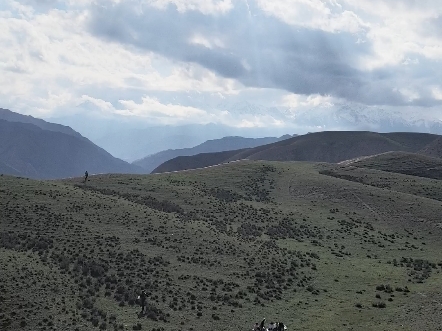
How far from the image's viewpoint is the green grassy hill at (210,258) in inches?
1339

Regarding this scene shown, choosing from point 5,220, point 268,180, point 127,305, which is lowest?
point 127,305

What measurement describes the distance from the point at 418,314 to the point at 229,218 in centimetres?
3770

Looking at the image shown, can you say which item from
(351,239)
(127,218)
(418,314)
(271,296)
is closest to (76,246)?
(127,218)

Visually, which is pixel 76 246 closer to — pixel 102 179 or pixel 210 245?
pixel 210 245

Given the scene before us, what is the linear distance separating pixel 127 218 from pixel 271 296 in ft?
86.4

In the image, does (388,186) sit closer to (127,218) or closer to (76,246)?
(127,218)

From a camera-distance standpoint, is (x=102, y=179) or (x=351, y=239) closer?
(x=351, y=239)

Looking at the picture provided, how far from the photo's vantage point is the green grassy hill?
34.0m

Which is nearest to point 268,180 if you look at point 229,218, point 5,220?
point 229,218

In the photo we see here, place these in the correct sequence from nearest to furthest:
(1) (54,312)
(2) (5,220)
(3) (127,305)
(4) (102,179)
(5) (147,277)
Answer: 1. (1) (54,312)
2. (3) (127,305)
3. (5) (147,277)
4. (2) (5,220)
5. (4) (102,179)

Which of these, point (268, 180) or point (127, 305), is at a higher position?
point (268, 180)

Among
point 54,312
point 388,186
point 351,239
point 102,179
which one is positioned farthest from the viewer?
point 388,186

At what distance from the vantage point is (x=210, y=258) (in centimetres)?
4866

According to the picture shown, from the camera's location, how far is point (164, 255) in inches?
1868
